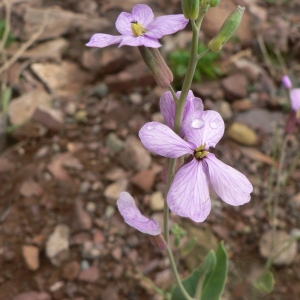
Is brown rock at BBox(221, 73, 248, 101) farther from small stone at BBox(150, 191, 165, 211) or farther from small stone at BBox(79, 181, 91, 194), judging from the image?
small stone at BBox(79, 181, 91, 194)

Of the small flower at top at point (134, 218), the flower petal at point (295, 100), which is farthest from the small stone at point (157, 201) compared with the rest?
the small flower at top at point (134, 218)

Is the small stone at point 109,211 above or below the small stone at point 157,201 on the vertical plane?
below

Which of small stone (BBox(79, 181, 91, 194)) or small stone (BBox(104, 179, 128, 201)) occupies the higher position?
small stone (BBox(104, 179, 128, 201))

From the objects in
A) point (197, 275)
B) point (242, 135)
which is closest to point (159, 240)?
point (197, 275)

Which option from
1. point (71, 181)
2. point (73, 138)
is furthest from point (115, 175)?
point (73, 138)

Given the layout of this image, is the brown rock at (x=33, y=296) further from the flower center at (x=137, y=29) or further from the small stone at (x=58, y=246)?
the flower center at (x=137, y=29)

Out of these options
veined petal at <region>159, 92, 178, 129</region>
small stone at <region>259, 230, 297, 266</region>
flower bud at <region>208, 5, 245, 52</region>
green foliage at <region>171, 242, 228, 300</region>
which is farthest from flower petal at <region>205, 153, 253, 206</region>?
small stone at <region>259, 230, 297, 266</region>
